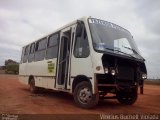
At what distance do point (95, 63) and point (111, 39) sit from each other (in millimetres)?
1509

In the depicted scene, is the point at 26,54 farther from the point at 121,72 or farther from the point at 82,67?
the point at 121,72

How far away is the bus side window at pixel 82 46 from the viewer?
35.7 feet

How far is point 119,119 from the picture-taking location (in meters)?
8.55

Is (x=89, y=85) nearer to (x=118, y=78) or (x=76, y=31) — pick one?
(x=118, y=78)

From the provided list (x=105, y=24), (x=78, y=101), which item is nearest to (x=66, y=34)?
(x=105, y=24)

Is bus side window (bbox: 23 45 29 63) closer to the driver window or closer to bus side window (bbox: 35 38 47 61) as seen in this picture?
bus side window (bbox: 35 38 47 61)

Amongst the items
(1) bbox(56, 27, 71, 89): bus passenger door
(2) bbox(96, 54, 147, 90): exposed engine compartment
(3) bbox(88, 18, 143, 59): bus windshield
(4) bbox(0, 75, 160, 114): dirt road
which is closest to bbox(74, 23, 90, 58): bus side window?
(3) bbox(88, 18, 143, 59): bus windshield

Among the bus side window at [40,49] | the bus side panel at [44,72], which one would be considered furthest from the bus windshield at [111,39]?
the bus side window at [40,49]

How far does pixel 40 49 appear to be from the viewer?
16.7 metres

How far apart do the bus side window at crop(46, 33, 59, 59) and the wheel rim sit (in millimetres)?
3382

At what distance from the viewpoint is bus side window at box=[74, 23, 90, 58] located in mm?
10883

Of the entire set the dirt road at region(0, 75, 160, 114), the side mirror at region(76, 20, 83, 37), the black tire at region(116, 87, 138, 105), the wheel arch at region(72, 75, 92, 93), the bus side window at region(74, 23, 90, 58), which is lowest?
the dirt road at region(0, 75, 160, 114)

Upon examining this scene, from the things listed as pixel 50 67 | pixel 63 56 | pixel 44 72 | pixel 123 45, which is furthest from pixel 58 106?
pixel 44 72

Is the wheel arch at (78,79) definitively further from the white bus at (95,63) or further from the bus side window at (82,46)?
the bus side window at (82,46)
